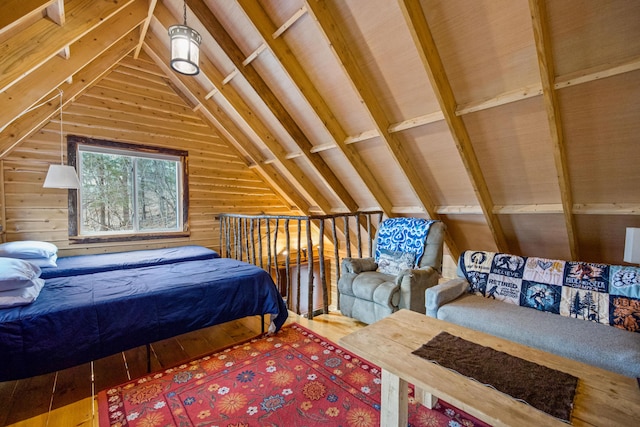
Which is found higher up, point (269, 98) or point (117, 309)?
point (269, 98)

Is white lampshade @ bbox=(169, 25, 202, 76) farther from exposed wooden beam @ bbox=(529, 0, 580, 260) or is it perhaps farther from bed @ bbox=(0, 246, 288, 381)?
exposed wooden beam @ bbox=(529, 0, 580, 260)

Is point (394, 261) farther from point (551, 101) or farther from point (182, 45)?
point (182, 45)

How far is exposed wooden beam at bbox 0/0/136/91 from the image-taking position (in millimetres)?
1508

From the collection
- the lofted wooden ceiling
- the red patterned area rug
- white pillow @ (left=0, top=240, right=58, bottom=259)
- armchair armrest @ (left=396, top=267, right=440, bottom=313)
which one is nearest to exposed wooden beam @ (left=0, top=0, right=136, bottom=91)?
the lofted wooden ceiling

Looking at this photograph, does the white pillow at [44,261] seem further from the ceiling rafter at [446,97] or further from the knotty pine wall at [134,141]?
the ceiling rafter at [446,97]

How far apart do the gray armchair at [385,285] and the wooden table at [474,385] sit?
0.88m

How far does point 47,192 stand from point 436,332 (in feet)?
14.7

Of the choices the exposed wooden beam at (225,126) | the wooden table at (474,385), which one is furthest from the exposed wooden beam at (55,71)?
the wooden table at (474,385)

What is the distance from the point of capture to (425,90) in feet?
8.47

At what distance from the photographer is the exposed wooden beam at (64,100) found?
2989 millimetres

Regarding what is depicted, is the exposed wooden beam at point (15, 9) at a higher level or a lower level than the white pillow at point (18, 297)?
higher

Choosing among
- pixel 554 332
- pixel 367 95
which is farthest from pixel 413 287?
pixel 367 95

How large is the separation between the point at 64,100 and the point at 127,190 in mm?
1276

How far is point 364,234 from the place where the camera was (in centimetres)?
505
